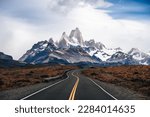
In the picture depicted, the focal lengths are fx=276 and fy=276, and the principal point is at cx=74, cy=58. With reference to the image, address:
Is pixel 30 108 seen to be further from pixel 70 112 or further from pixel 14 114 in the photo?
pixel 70 112

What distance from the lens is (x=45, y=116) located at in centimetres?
1483

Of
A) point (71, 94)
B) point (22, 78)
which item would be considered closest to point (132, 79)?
point (22, 78)

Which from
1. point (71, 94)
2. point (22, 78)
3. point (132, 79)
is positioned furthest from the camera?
point (22, 78)

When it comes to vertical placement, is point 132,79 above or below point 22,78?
above

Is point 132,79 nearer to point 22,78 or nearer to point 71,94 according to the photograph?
point 22,78

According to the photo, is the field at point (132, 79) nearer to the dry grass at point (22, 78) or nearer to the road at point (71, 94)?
the road at point (71, 94)

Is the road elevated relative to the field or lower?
elevated

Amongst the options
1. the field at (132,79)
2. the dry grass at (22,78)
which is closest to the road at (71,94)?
the field at (132,79)

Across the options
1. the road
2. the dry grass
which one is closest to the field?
the road

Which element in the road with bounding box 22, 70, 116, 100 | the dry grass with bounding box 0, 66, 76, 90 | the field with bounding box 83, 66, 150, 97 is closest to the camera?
the road with bounding box 22, 70, 116, 100

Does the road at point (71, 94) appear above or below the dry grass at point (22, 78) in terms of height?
above

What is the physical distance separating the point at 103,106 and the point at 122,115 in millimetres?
2692

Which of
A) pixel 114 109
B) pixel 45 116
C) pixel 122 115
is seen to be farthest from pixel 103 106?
pixel 45 116

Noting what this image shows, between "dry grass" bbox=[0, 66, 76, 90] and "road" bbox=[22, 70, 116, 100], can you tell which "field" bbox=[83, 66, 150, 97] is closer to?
"road" bbox=[22, 70, 116, 100]
